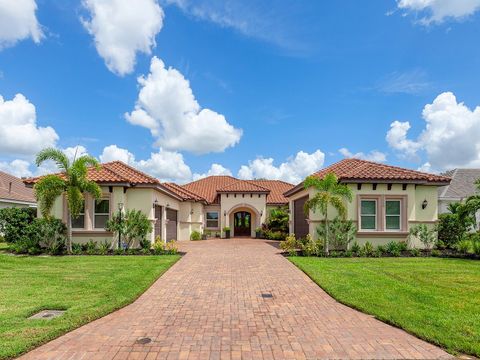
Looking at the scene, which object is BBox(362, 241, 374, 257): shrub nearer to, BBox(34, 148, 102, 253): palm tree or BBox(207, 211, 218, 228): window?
BBox(34, 148, 102, 253): palm tree

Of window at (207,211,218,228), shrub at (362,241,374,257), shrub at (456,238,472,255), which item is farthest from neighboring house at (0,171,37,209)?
shrub at (456,238,472,255)

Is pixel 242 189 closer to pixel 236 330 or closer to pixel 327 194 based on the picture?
pixel 327 194

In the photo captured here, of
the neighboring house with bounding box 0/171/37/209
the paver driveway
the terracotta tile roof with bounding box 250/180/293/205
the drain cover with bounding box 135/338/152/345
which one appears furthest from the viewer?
the terracotta tile roof with bounding box 250/180/293/205

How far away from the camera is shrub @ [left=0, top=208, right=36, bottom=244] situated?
15.9 metres

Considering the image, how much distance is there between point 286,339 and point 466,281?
743cm

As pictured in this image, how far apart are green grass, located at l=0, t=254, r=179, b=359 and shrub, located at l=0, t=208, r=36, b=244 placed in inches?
93.7

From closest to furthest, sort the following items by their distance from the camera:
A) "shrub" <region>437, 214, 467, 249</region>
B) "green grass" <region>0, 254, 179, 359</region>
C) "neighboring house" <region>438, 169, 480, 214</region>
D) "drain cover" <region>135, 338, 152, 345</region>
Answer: "drain cover" <region>135, 338, 152, 345</region>
"green grass" <region>0, 254, 179, 359</region>
"shrub" <region>437, 214, 467, 249</region>
"neighboring house" <region>438, 169, 480, 214</region>

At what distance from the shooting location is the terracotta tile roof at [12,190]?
28688 mm

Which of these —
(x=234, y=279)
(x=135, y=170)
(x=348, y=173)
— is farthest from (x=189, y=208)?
(x=234, y=279)

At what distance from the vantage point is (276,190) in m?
36.2

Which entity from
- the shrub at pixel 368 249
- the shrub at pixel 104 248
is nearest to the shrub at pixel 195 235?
the shrub at pixel 104 248

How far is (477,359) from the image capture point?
4781 mm

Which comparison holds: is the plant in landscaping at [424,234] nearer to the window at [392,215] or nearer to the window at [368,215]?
the window at [392,215]

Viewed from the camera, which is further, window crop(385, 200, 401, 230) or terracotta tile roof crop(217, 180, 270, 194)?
terracotta tile roof crop(217, 180, 270, 194)
